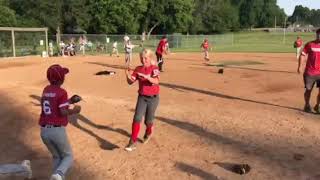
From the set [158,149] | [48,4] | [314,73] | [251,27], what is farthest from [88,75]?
[251,27]

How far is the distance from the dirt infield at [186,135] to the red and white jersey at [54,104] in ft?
5.43

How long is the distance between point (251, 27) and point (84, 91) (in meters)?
131

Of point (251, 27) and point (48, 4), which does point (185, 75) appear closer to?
point (48, 4)

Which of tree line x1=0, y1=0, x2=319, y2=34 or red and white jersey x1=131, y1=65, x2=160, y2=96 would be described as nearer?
red and white jersey x1=131, y1=65, x2=160, y2=96

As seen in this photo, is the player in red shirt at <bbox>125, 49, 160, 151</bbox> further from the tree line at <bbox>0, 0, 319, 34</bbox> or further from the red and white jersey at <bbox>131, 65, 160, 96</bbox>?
the tree line at <bbox>0, 0, 319, 34</bbox>

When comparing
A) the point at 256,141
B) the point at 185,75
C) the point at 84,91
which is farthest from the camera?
the point at 185,75

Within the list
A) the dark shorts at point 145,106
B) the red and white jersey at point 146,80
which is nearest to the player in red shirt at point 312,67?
the dark shorts at point 145,106

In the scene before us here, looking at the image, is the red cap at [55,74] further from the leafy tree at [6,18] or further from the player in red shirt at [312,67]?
the leafy tree at [6,18]

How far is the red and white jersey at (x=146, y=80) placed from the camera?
29.8ft

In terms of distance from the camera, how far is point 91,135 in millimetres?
10562

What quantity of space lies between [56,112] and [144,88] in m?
2.77

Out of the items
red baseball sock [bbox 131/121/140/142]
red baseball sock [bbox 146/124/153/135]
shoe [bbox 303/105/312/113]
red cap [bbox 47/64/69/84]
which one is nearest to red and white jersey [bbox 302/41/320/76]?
shoe [bbox 303/105/312/113]

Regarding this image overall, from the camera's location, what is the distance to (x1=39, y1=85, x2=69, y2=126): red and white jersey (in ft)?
21.6

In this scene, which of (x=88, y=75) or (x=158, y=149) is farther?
(x=88, y=75)
